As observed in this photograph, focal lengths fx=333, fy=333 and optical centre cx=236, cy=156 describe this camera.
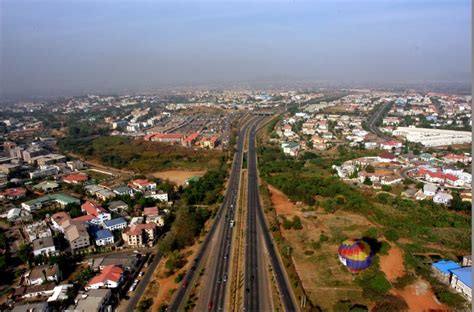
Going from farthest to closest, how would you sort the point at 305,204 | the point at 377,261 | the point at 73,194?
the point at 73,194 < the point at 305,204 < the point at 377,261

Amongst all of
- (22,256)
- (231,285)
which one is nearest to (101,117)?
(22,256)

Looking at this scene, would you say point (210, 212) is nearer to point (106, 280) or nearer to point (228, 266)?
point (228, 266)

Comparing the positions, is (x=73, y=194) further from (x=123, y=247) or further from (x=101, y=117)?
(x=101, y=117)

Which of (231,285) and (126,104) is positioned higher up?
(126,104)

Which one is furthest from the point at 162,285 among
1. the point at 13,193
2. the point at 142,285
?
the point at 13,193

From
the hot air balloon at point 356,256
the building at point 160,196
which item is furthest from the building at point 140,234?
the hot air balloon at point 356,256

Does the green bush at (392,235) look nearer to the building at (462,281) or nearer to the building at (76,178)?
the building at (462,281)

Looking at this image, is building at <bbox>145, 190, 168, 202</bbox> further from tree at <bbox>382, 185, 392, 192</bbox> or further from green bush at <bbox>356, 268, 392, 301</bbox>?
tree at <bbox>382, 185, 392, 192</bbox>
